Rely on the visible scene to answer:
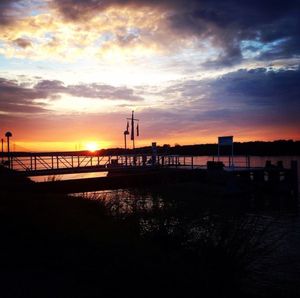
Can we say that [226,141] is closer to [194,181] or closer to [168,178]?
[194,181]

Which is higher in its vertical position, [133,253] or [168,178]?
[168,178]

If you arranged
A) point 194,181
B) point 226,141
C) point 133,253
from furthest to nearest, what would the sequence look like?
1. point 226,141
2. point 194,181
3. point 133,253

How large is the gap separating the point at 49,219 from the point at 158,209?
254 centimetres

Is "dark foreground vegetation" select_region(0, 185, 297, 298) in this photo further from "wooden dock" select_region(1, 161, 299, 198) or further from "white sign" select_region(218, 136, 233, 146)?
"white sign" select_region(218, 136, 233, 146)

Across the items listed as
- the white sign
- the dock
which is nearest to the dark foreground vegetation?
the dock

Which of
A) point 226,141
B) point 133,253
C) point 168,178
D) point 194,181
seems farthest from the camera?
point 226,141

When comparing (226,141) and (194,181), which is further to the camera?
(226,141)

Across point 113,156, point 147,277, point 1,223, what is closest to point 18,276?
point 147,277

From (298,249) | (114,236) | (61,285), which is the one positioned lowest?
(298,249)

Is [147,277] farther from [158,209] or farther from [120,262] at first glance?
[158,209]

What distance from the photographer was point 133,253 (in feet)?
21.5

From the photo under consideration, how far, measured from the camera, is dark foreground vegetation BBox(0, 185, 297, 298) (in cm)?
584

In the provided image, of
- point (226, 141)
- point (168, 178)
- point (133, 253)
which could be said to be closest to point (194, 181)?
point (226, 141)

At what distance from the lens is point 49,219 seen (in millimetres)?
9039
